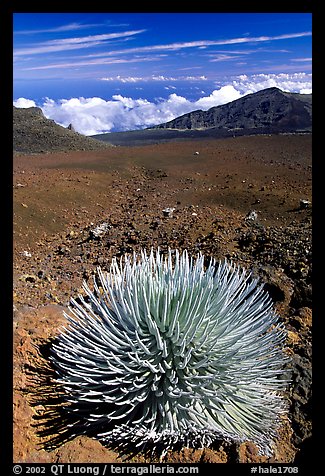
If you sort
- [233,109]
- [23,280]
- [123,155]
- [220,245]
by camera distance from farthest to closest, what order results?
[233,109] → [123,155] → [220,245] → [23,280]

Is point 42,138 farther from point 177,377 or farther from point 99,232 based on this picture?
Result: point 177,377

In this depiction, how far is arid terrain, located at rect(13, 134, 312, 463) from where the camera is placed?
1.52m

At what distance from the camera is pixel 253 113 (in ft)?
83.0

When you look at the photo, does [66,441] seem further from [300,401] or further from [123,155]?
[123,155]

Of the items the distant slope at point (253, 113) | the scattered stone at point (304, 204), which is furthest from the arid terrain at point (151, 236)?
the distant slope at point (253, 113)

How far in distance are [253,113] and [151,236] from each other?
22927 millimetres

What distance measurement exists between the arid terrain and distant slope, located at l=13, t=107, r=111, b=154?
6.12m

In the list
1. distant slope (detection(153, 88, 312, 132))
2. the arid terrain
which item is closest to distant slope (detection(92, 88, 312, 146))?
distant slope (detection(153, 88, 312, 132))

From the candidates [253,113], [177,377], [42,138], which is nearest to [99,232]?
[177,377]

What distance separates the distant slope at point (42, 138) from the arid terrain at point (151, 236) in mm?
6118

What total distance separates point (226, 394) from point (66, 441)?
54cm

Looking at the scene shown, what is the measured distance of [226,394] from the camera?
4.61ft

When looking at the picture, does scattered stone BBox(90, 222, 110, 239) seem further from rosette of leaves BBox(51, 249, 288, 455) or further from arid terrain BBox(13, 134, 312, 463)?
rosette of leaves BBox(51, 249, 288, 455)

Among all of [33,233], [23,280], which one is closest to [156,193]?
[33,233]
